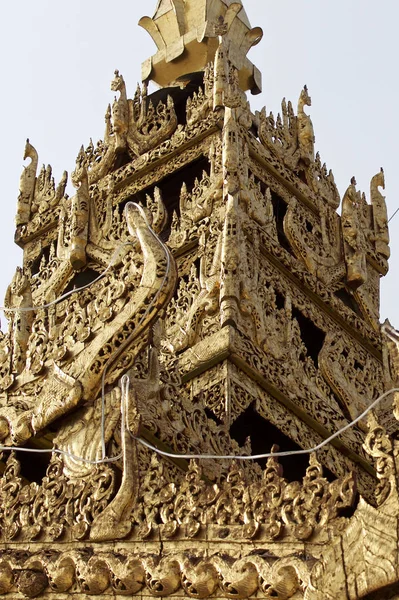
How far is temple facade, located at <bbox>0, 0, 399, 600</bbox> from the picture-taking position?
612cm

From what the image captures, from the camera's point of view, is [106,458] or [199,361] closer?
[106,458]

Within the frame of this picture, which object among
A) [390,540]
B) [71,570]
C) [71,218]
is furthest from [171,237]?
[390,540]

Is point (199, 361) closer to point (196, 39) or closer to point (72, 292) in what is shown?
point (72, 292)

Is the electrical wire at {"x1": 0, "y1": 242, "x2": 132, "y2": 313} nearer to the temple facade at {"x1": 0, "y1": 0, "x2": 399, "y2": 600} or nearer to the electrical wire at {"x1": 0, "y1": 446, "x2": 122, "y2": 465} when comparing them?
the temple facade at {"x1": 0, "y1": 0, "x2": 399, "y2": 600}

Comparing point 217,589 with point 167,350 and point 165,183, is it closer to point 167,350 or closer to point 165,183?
point 167,350

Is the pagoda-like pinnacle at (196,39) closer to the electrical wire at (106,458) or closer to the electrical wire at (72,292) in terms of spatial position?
the electrical wire at (72,292)

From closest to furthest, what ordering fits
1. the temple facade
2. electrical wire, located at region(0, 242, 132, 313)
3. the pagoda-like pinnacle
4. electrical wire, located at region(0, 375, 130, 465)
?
the temple facade
electrical wire, located at region(0, 375, 130, 465)
electrical wire, located at region(0, 242, 132, 313)
the pagoda-like pinnacle

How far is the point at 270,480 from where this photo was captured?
6.31 m

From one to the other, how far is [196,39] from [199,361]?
17.6 ft

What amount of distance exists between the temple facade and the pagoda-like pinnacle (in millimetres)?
24

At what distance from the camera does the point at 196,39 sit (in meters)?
15.5

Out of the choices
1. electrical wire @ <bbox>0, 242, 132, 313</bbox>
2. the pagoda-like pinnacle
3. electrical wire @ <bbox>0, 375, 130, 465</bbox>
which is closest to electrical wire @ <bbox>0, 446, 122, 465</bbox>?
electrical wire @ <bbox>0, 375, 130, 465</bbox>

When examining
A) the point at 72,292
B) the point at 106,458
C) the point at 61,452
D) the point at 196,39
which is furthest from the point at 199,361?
the point at 196,39

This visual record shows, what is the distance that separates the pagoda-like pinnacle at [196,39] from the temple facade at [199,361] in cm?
2
